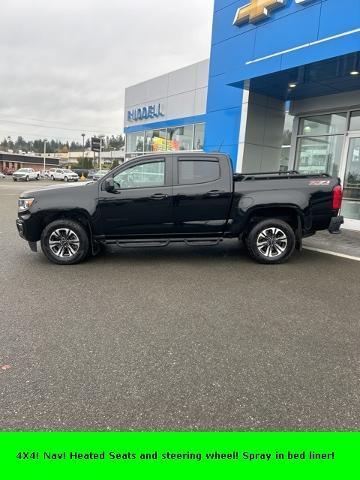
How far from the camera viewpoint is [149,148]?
24.0 metres

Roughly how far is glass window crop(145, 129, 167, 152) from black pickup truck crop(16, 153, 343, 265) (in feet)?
53.9

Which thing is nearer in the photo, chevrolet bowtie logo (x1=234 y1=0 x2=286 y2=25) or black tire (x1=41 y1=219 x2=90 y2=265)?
black tire (x1=41 y1=219 x2=90 y2=265)

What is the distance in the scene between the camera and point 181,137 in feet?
70.4

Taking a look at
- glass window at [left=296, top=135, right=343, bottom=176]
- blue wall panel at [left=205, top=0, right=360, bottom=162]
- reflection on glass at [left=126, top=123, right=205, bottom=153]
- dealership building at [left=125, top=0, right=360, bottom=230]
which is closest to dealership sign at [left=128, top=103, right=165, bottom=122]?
reflection on glass at [left=126, top=123, right=205, bottom=153]

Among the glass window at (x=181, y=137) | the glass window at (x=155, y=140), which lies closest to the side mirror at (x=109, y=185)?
the glass window at (x=181, y=137)

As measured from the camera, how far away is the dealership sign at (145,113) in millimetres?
22938

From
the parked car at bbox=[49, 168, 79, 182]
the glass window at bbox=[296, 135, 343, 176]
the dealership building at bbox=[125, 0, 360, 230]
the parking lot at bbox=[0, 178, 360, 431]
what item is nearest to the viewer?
the parking lot at bbox=[0, 178, 360, 431]

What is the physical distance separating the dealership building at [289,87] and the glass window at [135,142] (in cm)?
1223

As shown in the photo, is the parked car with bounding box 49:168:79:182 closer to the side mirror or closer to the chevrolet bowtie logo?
the chevrolet bowtie logo

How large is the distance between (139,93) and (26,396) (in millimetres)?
24171

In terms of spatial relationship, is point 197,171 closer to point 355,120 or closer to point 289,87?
point 289,87

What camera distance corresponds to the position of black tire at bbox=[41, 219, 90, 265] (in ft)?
21.1

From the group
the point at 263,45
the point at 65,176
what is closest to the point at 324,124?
the point at 263,45

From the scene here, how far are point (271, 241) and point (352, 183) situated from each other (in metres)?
5.96
